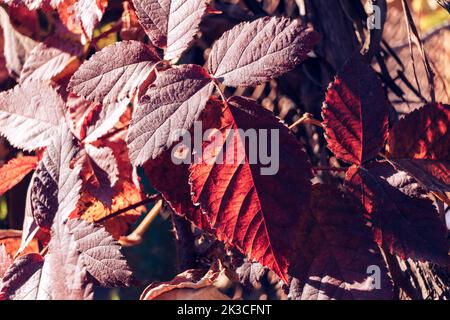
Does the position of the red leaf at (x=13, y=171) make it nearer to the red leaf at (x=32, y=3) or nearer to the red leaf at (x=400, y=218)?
the red leaf at (x=32, y=3)

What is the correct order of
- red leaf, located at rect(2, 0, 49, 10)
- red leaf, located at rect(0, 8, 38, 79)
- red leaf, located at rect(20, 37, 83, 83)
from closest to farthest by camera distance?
red leaf, located at rect(2, 0, 49, 10) → red leaf, located at rect(20, 37, 83, 83) → red leaf, located at rect(0, 8, 38, 79)

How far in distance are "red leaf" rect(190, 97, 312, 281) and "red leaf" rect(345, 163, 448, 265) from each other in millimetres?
78

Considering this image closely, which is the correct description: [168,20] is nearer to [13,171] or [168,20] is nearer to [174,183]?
[174,183]

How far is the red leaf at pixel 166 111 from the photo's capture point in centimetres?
48

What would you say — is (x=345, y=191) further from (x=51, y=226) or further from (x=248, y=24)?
(x=51, y=226)

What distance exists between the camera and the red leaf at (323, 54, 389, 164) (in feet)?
1.72

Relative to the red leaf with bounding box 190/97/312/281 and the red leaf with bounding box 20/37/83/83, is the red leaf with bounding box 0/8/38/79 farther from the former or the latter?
the red leaf with bounding box 190/97/312/281

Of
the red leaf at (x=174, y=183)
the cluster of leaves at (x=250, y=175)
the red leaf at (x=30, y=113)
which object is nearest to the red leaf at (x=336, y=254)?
the cluster of leaves at (x=250, y=175)

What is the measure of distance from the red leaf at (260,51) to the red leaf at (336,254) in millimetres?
124

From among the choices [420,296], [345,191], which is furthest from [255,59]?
[420,296]

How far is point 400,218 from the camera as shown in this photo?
0.50 metres

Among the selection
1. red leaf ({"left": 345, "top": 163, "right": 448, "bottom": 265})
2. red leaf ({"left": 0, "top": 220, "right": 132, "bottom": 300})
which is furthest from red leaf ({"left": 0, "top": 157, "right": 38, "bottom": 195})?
red leaf ({"left": 345, "top": 163, "right": 448, "bottom": 265})

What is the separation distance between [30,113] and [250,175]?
1.04 feet

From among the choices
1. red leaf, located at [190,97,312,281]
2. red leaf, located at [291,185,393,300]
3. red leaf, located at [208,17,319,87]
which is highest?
red leaf, located at [208,17,319,87]
